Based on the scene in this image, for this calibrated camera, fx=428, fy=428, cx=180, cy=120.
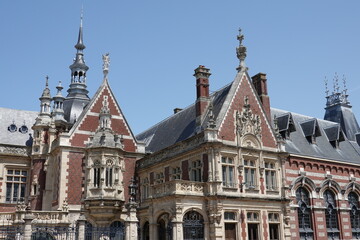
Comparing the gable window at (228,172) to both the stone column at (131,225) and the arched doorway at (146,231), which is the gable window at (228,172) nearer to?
the arched doorway at (146,231)

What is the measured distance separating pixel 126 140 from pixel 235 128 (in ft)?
34.8

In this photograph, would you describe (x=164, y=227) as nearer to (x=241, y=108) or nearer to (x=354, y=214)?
(x=241, y=108)

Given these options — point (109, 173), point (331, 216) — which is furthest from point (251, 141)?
point (109, 173)

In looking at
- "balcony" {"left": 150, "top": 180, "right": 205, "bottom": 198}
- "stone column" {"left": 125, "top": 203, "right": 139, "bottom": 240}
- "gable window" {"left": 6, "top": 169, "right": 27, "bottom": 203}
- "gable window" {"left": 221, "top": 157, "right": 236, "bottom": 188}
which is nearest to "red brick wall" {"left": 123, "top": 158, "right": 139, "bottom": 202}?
"balcony" {"left": 150, "top": 180, "right": 205, "bottom": 198}

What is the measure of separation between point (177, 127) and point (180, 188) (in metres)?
10.6

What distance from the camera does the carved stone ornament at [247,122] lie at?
3053 cm

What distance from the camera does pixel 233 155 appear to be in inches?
1156

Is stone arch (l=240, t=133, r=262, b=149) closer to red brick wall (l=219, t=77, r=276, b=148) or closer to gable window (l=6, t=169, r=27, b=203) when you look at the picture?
red brick wall (l=219, t=77, r=276, b=148)

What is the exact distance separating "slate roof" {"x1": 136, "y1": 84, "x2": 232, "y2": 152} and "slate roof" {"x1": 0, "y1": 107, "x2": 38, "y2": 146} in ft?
36.4

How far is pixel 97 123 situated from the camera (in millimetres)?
35781

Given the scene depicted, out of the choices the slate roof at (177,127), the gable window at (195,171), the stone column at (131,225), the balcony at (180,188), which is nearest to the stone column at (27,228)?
the stone column at (131,225)

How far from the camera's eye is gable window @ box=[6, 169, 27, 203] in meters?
36.0

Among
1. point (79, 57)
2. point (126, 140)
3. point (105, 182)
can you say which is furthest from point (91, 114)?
point (79, 57)

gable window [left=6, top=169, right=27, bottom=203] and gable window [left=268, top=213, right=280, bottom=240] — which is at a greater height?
gable window [left=6, top=169, right=27, bottom=203]
